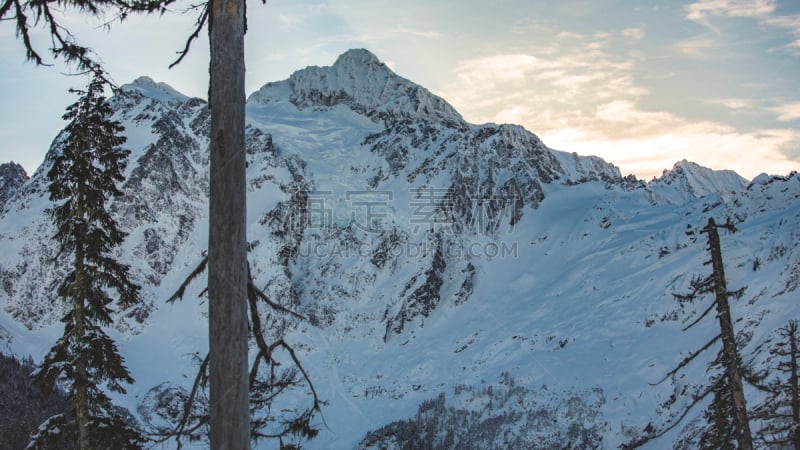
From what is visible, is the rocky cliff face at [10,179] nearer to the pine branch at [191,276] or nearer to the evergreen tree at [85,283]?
the evergreen tree at [85,283]

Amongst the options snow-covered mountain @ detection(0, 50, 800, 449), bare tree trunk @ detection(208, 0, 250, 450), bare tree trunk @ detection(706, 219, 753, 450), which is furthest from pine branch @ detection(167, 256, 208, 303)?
snow-covered mountain @ detection(0, 50, 800, 449)

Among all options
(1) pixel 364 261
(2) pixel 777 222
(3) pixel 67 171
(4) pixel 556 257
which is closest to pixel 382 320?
(1) pixel 364 261

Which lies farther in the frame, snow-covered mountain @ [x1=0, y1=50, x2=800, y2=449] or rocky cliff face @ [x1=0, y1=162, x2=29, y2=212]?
rocky cliff face @ [x1=0, y1=162, x2=29, y2=212]

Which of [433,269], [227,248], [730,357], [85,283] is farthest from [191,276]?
[433,269]

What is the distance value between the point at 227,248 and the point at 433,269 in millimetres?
133984

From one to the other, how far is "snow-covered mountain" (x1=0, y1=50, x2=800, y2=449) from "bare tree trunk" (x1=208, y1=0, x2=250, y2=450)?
6718 cm

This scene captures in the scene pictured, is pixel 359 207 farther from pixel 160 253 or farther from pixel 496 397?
pixel 496 397

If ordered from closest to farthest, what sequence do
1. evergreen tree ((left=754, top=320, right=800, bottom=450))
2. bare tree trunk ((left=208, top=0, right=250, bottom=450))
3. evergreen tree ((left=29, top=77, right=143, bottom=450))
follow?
bare tree trunk ((left=208, top=0, right=250, bottom=450)) → evergreen tree ((left=29, top=77, right=143, bottom=450)) → evergreen tree ((left=754, top=320, right=800, bottom=450))

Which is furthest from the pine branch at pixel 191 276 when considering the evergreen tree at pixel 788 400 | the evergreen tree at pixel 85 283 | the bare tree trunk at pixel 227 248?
the evergreen tree at pixel 788 400

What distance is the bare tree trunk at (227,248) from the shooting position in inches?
161

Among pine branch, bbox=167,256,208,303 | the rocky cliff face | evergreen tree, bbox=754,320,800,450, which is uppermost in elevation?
the rocky cliff face

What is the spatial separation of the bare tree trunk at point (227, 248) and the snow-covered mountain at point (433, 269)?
67183 millimetres

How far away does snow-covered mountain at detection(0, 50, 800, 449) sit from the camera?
8538 cm

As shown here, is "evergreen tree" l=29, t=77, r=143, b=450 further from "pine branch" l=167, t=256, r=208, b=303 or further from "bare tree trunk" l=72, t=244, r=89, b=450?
"pine branch" l=167, t=256, r=208, b=303
